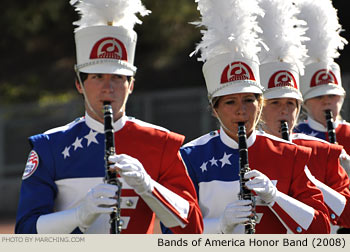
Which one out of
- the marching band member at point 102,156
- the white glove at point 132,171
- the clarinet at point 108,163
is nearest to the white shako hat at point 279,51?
the marching band member at point 102,156

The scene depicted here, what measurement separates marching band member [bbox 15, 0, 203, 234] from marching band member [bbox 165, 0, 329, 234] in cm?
54

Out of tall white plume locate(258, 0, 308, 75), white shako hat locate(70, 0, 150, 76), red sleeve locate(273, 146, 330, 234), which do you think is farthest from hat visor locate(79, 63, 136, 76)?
tall white plume locate(258, 0, 308, 75)

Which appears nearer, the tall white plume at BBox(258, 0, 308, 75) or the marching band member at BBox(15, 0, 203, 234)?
the marching band member at BBox(15, 0, 203, 234)

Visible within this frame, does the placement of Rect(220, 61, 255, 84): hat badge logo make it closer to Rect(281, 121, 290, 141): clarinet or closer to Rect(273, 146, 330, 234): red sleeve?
Rect(273, 146, 330, 234): red sleeve

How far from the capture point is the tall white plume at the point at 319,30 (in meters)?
8.14

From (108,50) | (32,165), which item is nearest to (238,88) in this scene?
(108,50)

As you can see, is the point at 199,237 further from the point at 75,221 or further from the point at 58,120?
the point at 58,120

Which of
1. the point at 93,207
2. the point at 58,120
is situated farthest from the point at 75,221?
the point at 58,120

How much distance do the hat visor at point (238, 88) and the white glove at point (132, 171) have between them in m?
1.18

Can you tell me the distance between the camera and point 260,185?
17.9 feet

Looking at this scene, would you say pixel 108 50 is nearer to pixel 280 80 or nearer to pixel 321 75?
pixel 280 80

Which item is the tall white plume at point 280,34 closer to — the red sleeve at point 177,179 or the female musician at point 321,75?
the female musician at point 321,75

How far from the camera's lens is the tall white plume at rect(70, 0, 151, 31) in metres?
5.33

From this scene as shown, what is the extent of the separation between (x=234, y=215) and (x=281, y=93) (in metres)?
1.89
